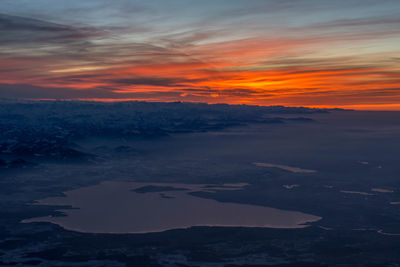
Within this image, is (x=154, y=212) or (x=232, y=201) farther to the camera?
(x=232, y=201)

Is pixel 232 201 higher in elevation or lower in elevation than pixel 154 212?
higher

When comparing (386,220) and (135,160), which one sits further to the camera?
(135,160)

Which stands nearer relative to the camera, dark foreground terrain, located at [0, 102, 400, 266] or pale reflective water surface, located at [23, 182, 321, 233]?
dark foreground terrain, located at [0, 102, 400, 266]

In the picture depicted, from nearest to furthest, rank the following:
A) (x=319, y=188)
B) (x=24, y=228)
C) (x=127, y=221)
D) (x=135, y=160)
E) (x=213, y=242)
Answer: (x=213, y=242) → (x=24, y=228) → (x=127, y=221) → (x=319, y=188) → (x=135, y=160)

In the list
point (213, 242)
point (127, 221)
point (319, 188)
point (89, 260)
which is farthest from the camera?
point (319, 188)

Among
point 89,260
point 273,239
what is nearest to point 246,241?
point 273,239

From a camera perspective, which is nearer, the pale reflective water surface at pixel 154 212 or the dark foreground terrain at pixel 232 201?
the dark foreground terrain at pixel 232 201

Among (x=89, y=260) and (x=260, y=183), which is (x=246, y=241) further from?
(x=260, y=183)

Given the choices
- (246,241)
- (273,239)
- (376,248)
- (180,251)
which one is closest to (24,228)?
(180,251)

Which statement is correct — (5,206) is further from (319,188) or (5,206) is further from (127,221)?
(319,188)
